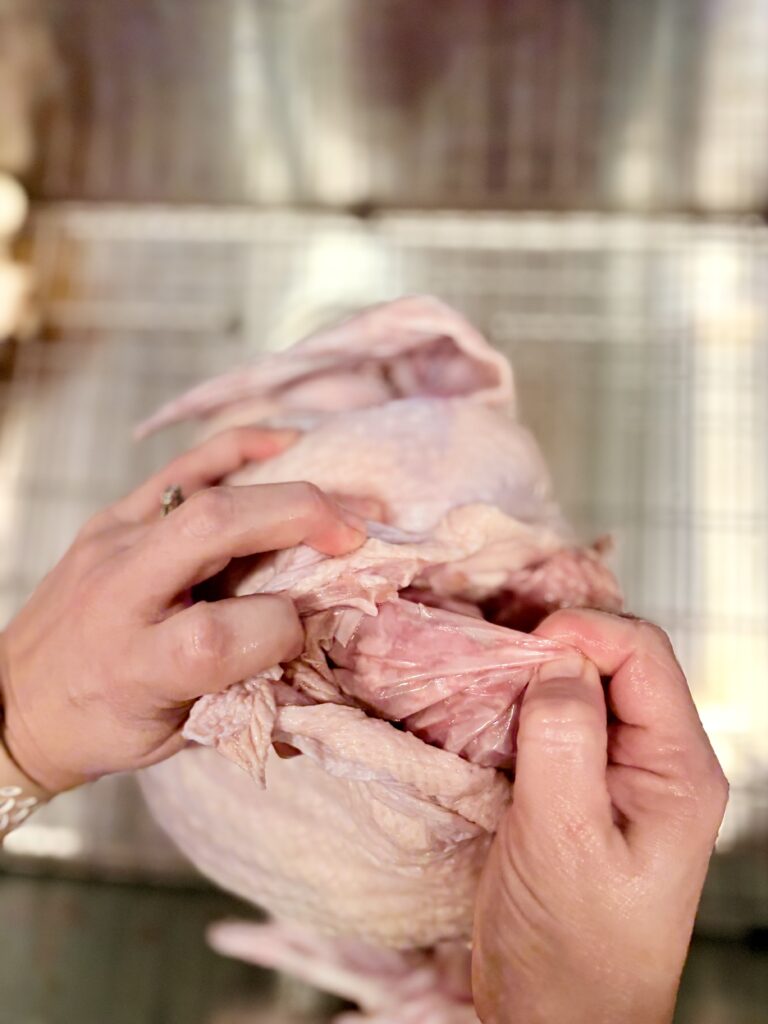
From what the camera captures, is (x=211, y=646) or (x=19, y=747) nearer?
(x=211, y=646)

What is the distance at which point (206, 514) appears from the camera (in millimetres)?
495

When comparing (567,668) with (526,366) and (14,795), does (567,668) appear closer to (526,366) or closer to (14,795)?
(14,795)

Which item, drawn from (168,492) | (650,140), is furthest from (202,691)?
(650,140)

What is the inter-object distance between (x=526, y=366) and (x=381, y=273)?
0.86ft

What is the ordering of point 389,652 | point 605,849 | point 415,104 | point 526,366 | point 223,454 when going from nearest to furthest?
point 605,849 < point 389,652 < point 223,454 < point 415,104 < point 526,366

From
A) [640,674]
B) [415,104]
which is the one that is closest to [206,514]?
[640,674]

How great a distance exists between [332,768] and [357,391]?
0.37 m

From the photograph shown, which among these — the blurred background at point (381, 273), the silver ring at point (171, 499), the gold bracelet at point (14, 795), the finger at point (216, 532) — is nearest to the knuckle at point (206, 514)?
the finger at point (216, 532)

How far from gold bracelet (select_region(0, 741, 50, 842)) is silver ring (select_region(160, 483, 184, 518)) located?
0.20m

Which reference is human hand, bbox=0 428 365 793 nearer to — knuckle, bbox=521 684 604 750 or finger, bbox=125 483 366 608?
finger, bbox=125 483 366 608

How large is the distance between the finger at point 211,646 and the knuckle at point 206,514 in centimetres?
4

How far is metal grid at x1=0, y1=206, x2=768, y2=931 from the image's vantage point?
1.15m

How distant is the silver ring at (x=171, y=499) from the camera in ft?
2.06

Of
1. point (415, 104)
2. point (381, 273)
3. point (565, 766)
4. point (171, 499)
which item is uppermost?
point (415, 104)
